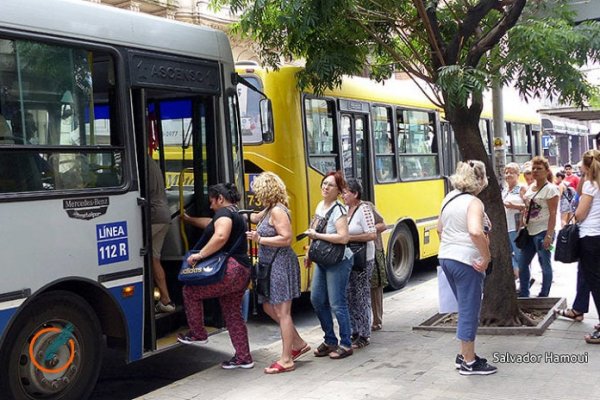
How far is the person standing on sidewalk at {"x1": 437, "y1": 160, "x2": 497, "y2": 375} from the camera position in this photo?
218 inches

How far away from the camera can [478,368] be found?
5.79 meters

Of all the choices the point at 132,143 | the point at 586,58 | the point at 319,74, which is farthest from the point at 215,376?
the point at 586,58

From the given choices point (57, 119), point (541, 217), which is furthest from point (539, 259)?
point (57, 119)

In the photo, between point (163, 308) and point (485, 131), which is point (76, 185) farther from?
point (485, 131)

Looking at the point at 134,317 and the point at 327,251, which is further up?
the point at 327,251

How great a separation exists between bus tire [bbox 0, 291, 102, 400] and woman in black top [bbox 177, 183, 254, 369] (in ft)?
2.81

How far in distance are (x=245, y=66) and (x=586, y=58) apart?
4018mm

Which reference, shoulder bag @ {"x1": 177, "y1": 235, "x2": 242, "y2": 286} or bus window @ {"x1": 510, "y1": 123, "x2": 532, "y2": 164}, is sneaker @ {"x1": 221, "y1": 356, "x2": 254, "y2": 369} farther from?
bus window @ {"x1": 510, "y1": 123, "x2": 532, "y2": 164}

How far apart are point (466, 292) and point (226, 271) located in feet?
6.41

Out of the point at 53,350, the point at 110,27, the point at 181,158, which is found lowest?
the point at 53,350

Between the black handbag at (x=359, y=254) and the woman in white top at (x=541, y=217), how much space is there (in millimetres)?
2334

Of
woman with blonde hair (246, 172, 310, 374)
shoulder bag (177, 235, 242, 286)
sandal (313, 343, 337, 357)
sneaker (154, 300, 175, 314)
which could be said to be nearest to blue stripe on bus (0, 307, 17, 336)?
shoulder bag (177, 235, 242, 286)

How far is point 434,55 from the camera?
778 centimetres

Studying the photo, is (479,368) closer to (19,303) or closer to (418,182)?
(19,303)
